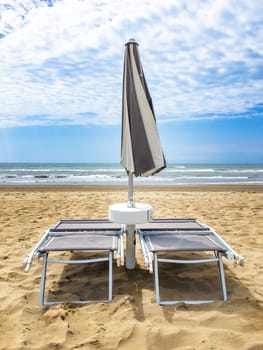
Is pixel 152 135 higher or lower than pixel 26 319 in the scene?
higher

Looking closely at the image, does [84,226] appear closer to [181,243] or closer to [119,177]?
[181,243]

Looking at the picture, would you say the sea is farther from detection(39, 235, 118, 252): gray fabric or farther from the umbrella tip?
the umbrella tip

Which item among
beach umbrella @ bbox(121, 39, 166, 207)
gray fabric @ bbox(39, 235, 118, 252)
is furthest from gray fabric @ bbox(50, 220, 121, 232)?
beach umbrella @ bbox(121, 39, 166, 207)

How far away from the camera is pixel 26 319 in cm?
254

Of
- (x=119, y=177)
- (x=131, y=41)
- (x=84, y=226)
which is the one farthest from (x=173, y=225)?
(x=119, y=177)

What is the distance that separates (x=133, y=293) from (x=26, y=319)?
0.97m

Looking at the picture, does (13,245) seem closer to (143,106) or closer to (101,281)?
(101,281)

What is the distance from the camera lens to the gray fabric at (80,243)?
284cm

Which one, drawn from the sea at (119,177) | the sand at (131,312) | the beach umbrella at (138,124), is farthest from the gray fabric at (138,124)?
the sea at (119,177)

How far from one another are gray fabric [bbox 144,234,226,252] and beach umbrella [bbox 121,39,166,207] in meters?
0.70

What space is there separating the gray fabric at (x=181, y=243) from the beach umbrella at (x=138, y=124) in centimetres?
70

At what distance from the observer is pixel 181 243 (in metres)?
3.06

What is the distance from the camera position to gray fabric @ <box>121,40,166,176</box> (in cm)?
311

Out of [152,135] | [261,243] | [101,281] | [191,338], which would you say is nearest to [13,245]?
[101,281]
